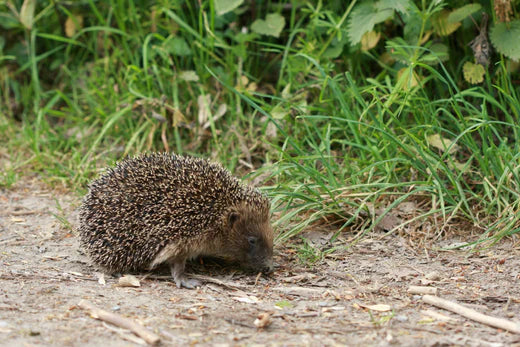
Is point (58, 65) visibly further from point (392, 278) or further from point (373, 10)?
point (392, 278)

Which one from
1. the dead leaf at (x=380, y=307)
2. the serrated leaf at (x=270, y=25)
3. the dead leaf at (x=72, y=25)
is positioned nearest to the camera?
the dead leaf at (x=380, y=307)

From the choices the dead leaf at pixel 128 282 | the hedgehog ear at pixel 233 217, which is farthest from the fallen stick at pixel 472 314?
the dead leaf at pixel 128 282

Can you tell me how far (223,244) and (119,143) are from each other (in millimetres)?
3033

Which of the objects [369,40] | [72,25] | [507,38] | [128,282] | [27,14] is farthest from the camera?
[72,25]

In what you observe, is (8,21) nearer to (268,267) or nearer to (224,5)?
(224,5)

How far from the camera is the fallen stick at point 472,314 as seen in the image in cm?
373

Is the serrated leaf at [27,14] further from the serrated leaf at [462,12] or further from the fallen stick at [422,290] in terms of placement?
the fallen stick at [422,290]

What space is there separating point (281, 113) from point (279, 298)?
246 cm

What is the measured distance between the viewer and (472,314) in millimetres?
3928

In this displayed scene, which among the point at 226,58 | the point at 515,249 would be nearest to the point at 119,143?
the point at 226,58

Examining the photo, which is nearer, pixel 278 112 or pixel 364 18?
pixel 364 18

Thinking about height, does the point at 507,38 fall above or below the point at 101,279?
above

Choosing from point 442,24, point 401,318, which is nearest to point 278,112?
point 442,24

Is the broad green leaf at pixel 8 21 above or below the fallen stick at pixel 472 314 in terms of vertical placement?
above
